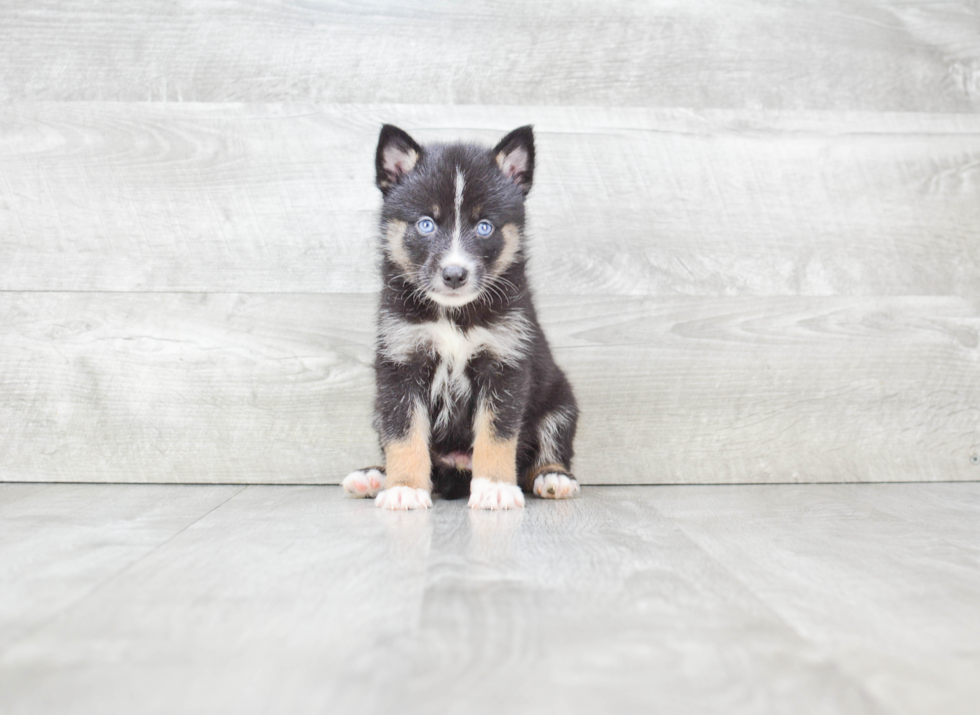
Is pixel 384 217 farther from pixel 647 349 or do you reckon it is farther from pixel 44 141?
pixel 44 141

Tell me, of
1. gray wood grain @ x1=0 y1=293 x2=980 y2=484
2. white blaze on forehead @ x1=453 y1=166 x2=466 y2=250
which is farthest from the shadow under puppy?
gray wood grain @ x1=0 y1=293 x2=980 y2=484

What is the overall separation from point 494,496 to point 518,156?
1.06 m

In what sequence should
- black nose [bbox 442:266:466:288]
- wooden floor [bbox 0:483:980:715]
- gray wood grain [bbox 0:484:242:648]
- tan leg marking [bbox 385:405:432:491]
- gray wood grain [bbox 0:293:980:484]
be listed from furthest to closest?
1. gray wood grain [bbox 0:293:980:484]
2. tan leg marking [bbox 385:405:432:491]
3. black nose [bbox 442:266:466:288]
4. gray wood grain [bbox 0:484:242:648]
5. wooden floor [bbox 0:483:980:715]

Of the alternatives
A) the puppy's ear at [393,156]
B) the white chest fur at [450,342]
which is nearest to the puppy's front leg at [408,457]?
the white chest fur at [450,342]

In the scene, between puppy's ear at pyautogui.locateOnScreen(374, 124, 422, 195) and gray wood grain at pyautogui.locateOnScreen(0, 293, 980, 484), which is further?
gray wood grain at pyautogui.locateOnScreen(0, 293, 980, 484)

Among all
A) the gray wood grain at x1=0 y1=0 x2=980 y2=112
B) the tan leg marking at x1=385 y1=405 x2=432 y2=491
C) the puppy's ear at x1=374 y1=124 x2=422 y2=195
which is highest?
the gray wood grain at x1=0 y1=0 x2=980 y2=112

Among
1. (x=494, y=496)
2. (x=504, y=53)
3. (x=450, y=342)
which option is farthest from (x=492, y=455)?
(x=504, y=53)

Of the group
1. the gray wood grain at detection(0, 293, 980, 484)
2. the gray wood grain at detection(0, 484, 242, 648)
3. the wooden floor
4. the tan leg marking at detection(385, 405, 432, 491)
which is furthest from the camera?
the gray wood grain at detection(0, 293, 980, 484)

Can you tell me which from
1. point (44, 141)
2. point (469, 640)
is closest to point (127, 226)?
point (44, 141)

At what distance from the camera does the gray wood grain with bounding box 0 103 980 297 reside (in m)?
2.91

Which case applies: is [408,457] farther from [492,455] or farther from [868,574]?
[868,574]

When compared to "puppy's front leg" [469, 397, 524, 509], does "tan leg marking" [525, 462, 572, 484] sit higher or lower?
lower

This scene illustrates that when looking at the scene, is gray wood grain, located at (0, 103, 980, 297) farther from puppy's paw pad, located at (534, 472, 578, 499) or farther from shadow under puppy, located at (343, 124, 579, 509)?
puppy's paw pad, located at (534, 472, 578, 499)

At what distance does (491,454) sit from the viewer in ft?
8.11
